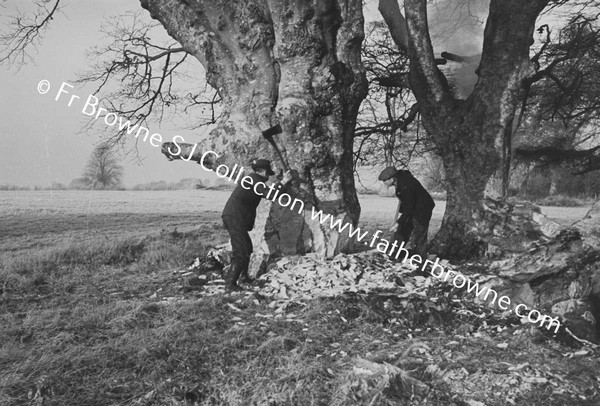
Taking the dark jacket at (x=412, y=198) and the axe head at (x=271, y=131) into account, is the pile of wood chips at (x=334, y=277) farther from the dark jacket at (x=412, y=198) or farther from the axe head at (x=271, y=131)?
the axe head at (x=271, y=131)

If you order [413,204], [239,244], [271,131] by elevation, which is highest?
[271,131]

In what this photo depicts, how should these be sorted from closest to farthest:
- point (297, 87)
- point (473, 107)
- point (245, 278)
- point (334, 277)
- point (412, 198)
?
point (334, 277) → point (245, 278) → point (297, 87) → point (412, 198) → point (473, 107)

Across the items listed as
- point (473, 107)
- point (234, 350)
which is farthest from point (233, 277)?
point (473, 107)

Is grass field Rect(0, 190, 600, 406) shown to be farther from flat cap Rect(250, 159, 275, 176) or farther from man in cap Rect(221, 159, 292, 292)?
flat cap Rect(250, 159, 275, 176)

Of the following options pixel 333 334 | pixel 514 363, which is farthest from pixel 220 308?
pixel 514 363

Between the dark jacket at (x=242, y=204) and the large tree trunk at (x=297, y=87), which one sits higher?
the large tree trunk at (x=297, y=87)

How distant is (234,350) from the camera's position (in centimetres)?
432

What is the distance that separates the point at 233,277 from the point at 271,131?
209cm

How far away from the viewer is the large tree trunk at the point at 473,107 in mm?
7484

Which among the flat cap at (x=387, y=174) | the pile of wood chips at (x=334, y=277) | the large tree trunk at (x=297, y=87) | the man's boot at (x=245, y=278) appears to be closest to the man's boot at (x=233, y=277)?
the man's boot at (x=245, y=278)

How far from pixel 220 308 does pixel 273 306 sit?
0.60 metres

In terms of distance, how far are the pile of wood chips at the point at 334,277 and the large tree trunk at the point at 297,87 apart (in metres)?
0.37

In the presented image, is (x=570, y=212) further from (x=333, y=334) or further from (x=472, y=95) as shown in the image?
(x=333, y=334)

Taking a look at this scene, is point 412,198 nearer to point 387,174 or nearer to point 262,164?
point 387,174
